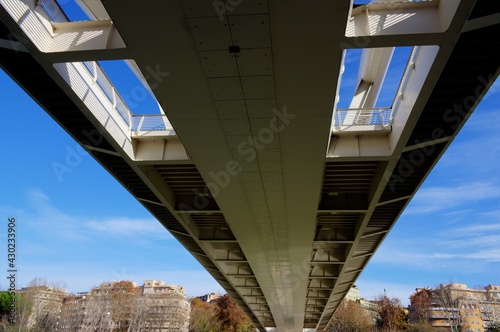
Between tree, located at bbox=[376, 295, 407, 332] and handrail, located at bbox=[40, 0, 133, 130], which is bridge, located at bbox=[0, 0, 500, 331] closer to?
handrail, located at bbox=[40, 0, 133, 130]

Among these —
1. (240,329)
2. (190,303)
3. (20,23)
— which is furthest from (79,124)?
(190,303)

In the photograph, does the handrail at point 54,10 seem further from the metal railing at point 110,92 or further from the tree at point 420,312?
the tree at point 420,312

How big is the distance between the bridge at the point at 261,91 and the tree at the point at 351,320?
260ft

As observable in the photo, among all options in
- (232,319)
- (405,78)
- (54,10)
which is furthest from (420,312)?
(54,10)

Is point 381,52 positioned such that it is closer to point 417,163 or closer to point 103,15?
point 417,163

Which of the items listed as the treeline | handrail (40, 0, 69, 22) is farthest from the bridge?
the treeline

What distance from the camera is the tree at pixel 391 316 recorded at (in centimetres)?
8156

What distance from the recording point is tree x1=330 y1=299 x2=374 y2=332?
83562 mm

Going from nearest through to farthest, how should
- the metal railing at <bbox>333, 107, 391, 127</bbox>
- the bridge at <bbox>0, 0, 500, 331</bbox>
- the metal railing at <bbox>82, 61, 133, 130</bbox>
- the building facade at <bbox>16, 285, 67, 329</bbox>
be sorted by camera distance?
1. the bridge at <bbox>0, 0, 500, 331</bbox>
2. the metal railing at <bbox>82, 61, 133, 130</bbox>
3. the metal railing at <bbox>333, 107, 391, 127</bbox>
4. the building facade at <bbox>16, 285, 67, 329</bbox>

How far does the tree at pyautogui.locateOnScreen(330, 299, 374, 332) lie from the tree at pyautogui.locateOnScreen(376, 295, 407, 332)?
262cm

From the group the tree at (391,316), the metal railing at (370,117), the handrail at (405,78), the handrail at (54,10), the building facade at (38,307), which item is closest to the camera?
the handrail at (54,10)

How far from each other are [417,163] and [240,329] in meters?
83.0

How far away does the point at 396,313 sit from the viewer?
273ft

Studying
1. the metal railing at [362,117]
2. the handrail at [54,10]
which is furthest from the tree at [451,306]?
the handrail at [54,10]
